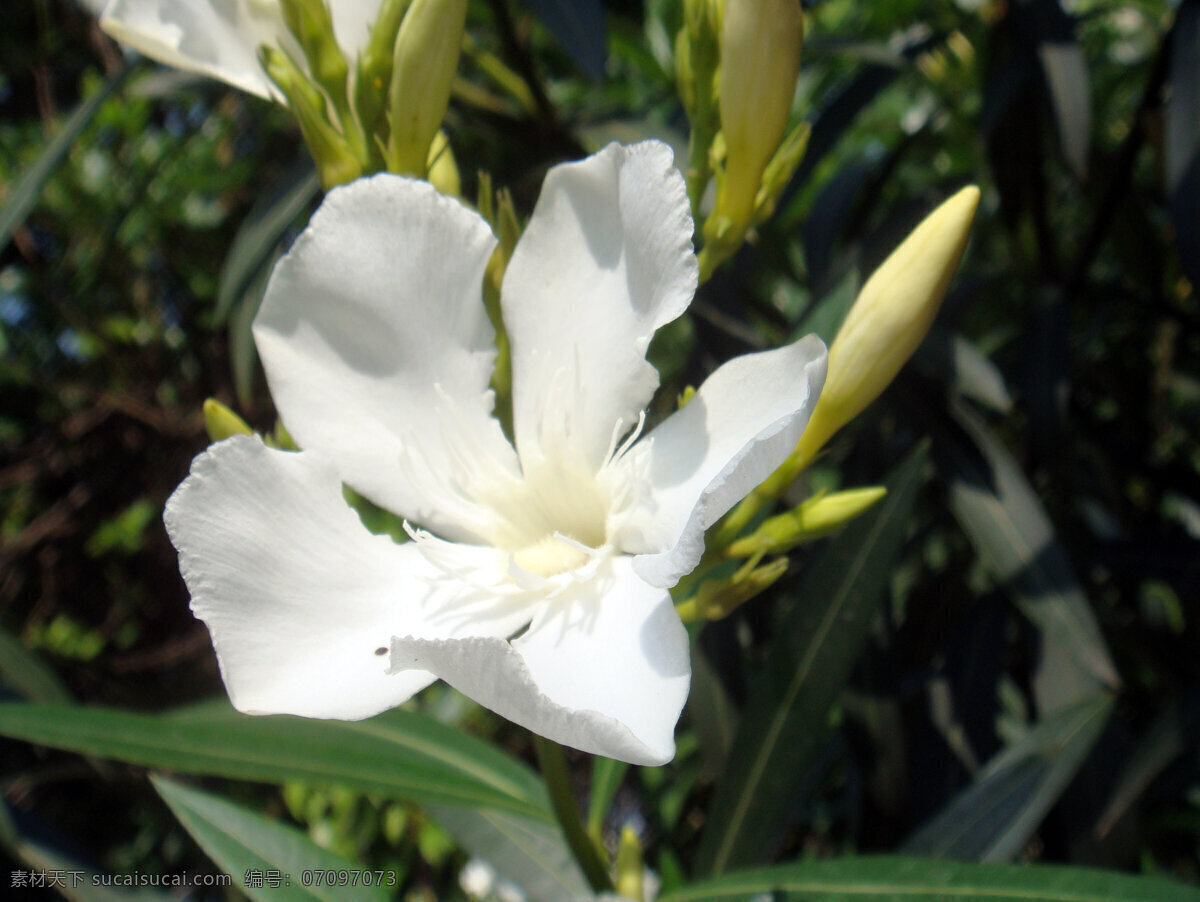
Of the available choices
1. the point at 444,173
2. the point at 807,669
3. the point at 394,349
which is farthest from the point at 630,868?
the point at 444,173

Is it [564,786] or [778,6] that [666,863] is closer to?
[564,786]

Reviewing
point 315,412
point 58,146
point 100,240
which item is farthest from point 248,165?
point 315,412

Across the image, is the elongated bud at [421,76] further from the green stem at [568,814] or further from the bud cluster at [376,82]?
the green stem at [568,814]

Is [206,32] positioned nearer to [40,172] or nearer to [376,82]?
[376,82]

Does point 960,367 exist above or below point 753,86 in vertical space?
below

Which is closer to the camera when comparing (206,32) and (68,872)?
(206,32)

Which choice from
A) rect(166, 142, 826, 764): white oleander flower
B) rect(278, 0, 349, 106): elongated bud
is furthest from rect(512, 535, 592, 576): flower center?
rect(278, 0, 349, 106): elongated bud
